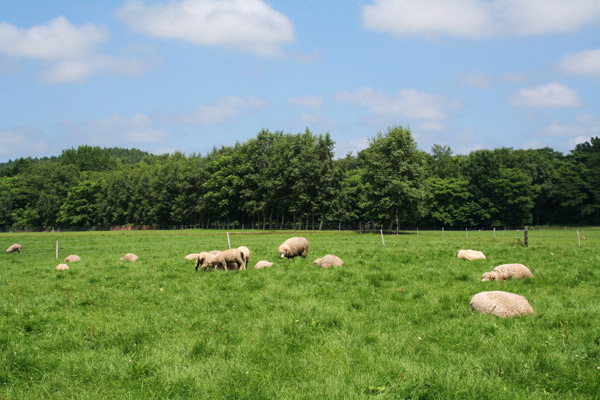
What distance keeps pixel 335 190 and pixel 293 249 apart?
55707mm

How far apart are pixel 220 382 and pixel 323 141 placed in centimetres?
7463

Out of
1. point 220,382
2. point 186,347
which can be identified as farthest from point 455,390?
point 186,347

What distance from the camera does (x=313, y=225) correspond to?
255 feet

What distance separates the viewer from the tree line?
213 feet

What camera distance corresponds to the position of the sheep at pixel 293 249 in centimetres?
2095

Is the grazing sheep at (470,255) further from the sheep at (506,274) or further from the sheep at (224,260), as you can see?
the sheep at (224,260)

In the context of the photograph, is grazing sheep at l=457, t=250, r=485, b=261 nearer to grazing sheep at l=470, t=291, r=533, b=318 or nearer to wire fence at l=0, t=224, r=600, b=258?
grazing sheep at l=470, t=291, r=533, b=318

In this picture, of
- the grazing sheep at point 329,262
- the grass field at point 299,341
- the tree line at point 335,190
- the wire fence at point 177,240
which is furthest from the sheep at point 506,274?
the tree line at point 335,190

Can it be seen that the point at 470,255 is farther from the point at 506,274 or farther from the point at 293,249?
the point at 293,249

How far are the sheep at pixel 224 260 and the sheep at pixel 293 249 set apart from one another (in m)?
3.84

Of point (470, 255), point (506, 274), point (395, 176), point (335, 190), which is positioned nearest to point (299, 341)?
point (506, 274)

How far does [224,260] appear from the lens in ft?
56.3

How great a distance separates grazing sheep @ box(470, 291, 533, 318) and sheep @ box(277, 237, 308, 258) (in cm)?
1209

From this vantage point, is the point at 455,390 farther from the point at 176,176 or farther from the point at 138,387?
the point at 176,176
